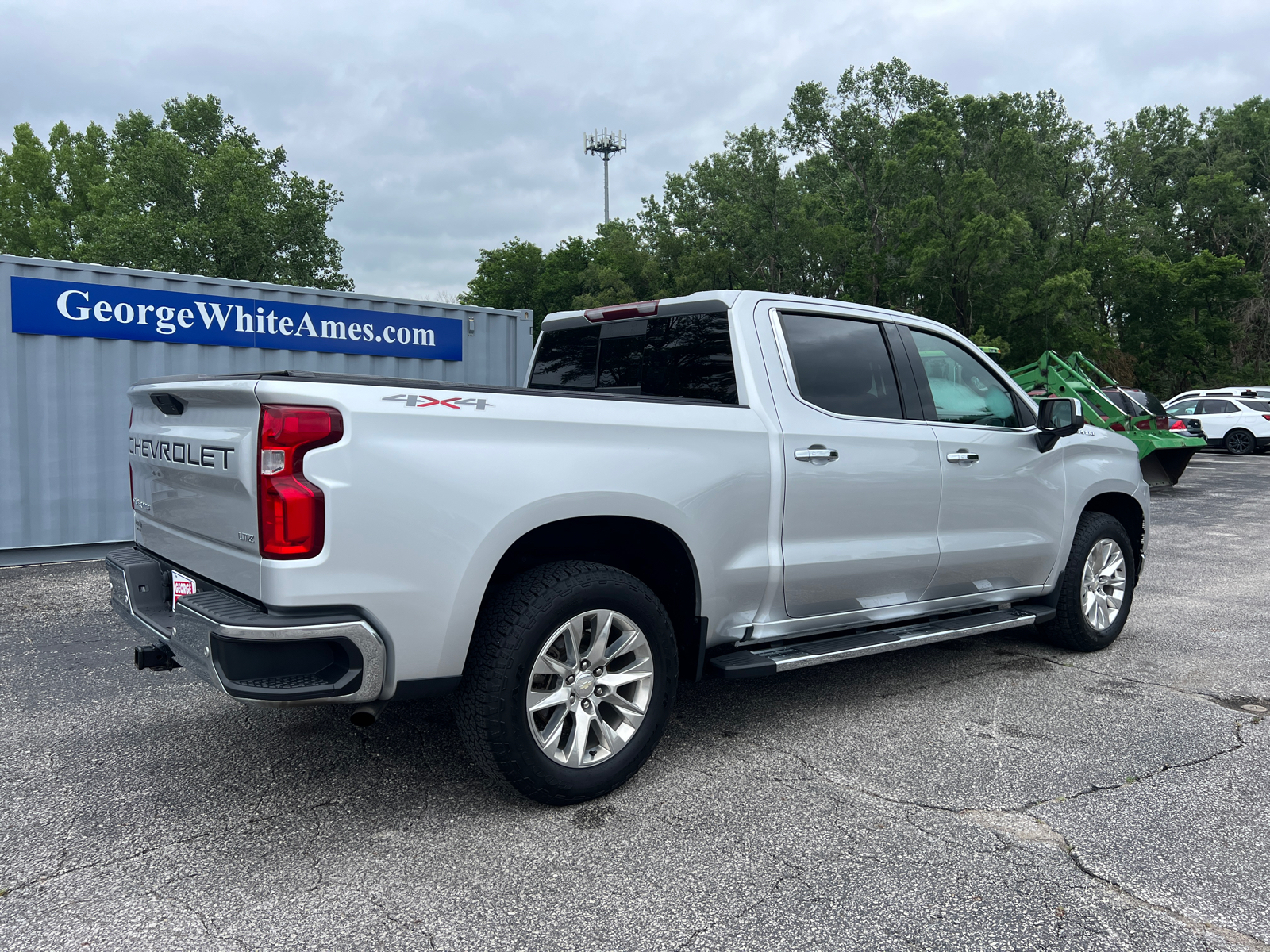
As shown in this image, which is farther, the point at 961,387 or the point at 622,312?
the point at 961,387

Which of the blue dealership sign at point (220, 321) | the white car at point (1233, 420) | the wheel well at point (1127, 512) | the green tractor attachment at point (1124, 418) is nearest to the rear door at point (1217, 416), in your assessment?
the white car at point (1233, 420)

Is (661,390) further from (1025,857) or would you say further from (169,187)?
(169,187)

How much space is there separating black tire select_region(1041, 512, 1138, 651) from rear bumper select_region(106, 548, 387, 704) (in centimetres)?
406

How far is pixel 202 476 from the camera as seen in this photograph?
3090 millimetres

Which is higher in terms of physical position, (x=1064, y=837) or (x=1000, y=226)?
(x=1000, y=226)

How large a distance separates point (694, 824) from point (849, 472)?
1.65 m

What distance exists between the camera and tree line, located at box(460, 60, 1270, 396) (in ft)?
108

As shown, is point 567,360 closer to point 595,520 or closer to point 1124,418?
point 595,520

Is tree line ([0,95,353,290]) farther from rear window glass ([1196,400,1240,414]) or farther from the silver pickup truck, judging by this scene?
the silver pickup truck

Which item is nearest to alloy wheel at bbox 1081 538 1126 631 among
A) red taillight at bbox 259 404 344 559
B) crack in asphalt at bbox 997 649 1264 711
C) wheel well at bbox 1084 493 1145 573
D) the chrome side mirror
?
wheel well at bbox 1084 493 1145 573

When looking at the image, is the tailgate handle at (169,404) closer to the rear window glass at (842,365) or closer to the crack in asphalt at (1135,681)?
the rear window glass at (842,365)

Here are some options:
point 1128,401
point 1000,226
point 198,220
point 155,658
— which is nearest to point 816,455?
point 155,658

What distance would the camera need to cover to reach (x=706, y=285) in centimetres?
4391

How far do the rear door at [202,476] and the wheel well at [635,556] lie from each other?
2.78ft
